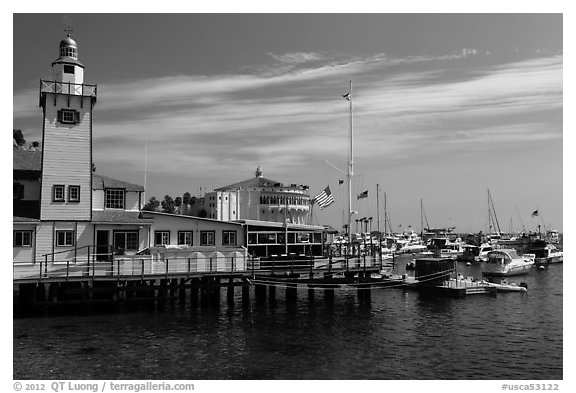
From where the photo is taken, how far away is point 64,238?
36906mm

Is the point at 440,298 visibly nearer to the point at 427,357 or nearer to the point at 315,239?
the point at 315,239

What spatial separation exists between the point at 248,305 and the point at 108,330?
12.6m

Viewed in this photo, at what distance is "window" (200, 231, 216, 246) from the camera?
1682 inches

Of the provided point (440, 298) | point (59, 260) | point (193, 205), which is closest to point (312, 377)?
point (59, 260)

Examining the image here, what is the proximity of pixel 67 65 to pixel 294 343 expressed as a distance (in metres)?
27.3

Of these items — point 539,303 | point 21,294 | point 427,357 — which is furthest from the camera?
point 539,303

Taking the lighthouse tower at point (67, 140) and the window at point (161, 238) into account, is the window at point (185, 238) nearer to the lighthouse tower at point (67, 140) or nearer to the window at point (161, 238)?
the window at point (161, 238)

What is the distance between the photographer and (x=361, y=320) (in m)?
36.2

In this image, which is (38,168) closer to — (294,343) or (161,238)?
(161,238)

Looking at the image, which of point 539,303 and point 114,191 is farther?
point 539,303

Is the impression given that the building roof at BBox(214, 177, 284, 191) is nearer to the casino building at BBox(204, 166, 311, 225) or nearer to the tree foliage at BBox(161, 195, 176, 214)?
the casino building at BBox(204, 166, 311, 225)

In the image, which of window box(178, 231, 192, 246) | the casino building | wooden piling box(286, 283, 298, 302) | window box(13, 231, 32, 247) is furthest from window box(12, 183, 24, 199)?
the casino building

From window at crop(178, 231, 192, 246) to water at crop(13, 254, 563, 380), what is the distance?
553 cm

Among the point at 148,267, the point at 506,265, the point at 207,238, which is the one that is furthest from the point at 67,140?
the point at 506,265
